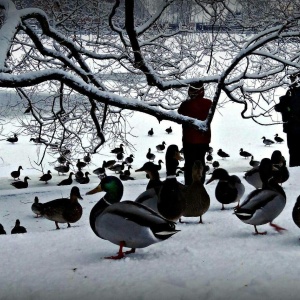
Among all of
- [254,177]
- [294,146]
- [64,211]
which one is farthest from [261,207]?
[294,146]

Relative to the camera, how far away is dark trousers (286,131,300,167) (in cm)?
1298

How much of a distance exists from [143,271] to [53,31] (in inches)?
198

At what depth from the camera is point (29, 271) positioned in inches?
195

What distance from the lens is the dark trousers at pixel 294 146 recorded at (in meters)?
13.0

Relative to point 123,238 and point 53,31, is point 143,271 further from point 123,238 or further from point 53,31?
point 53,31

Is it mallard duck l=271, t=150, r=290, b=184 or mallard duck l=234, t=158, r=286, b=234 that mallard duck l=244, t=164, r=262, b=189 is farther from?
mallard duck l=234, t=158, r=286, b=234

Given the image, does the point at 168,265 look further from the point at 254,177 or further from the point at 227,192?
the point at 254,177

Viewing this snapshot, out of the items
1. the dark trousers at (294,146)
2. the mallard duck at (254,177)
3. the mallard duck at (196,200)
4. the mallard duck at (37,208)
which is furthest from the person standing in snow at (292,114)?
the mallard duck at (196,200)

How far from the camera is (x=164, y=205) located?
628cm

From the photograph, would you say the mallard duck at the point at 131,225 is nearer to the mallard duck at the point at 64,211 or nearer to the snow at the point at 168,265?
the snow at the point at 168,265

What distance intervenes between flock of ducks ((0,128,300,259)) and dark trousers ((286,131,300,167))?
318cm

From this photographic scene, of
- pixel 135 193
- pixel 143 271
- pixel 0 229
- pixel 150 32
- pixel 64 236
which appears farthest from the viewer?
pixel 150 32

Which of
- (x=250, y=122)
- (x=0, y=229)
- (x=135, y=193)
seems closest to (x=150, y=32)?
(x=135, y=193)

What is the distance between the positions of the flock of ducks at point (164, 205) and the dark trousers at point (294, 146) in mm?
3184
